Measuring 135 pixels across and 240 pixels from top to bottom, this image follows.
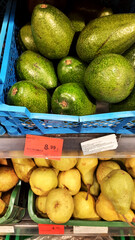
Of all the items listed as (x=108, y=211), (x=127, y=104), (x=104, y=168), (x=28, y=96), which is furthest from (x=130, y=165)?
(x=28, y=96)

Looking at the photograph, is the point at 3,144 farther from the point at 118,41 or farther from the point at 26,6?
the point at 26,6

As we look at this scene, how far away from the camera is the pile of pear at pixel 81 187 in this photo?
2.54 ft

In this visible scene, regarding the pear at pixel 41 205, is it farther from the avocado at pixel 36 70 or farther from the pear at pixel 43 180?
the avocado at pixel 36 70

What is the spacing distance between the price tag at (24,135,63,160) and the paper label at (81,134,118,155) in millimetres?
92

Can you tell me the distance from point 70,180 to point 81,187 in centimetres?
13

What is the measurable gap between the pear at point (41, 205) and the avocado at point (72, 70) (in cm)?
58

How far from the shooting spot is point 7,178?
950 millimetres

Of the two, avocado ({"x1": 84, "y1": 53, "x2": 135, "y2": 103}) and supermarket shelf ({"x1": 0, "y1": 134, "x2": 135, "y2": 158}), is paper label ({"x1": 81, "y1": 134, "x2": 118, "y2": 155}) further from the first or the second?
avocado ({"x1": 84, "y1": 53, "x2": 135, "y2": 103})

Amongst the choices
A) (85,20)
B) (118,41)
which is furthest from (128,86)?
(85,20)

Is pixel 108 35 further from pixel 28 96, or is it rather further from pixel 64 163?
pixel 64 163

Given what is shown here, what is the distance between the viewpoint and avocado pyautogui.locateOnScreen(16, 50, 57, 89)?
81cm

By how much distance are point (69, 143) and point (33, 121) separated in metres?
0.17

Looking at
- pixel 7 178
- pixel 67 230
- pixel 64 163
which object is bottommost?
pixel 67 230

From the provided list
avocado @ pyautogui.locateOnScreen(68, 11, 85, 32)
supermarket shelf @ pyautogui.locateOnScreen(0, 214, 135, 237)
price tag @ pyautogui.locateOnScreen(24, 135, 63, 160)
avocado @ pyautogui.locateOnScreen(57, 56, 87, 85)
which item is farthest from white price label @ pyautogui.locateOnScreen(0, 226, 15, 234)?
avocado @ pyautogui.locateOnScreen(68, 11, 85, 32)
